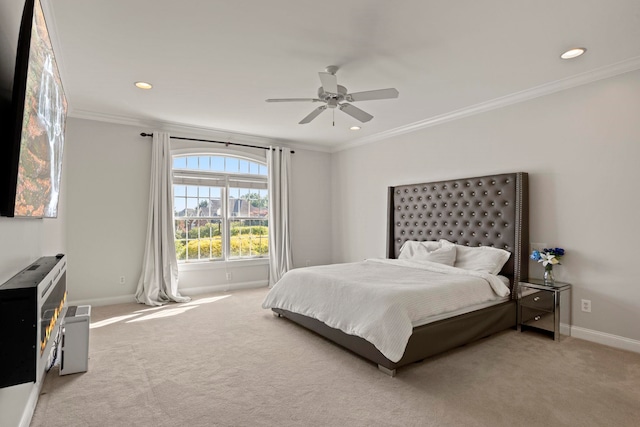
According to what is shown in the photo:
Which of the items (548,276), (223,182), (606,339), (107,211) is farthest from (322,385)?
(223,182)

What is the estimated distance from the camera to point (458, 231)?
4.38m

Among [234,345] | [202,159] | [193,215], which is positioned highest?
[202,159]

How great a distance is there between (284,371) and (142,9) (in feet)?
9.19

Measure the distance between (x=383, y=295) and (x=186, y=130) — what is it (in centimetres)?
404

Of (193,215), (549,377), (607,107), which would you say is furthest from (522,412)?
(193,215)

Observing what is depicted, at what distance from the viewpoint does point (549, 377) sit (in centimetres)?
254

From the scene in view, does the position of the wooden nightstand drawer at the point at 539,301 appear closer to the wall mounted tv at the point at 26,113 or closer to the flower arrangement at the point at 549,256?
the flower arrangement at the point at 549,256

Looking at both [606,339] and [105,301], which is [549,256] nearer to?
[606,339]

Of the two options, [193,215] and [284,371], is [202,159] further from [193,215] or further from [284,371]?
[284,371]

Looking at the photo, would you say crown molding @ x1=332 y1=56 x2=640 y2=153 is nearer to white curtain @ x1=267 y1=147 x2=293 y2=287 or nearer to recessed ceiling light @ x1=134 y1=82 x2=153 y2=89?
white curtain @ x1=267 y1=147 x2=293 y2=287

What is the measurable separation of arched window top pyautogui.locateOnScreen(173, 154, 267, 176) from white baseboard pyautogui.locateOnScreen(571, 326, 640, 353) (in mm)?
4874

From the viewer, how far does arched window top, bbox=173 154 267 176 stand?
5.38m

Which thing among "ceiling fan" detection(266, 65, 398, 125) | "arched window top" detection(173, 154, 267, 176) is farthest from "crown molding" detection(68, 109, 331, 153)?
"ceiling fan" detection(266, 65, 398, 125)

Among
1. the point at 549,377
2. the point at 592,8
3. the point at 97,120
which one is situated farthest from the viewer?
the point at 97,120
